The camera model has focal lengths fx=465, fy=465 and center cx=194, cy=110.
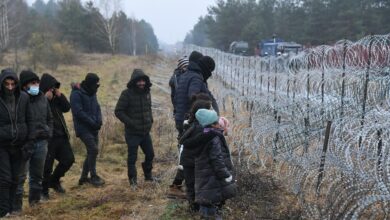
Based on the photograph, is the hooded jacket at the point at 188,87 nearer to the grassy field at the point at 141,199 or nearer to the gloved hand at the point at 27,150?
the grassy field at the point at 141,199

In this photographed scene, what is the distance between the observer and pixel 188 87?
16.9 feet

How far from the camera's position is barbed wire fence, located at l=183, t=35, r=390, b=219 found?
382cm

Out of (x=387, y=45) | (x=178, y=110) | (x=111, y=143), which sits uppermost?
(x=387, y=45)

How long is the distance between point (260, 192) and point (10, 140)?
2786 millimetres

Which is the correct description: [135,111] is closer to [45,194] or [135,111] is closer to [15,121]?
[45,194]

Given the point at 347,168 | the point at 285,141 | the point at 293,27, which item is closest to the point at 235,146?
the point at 285,141

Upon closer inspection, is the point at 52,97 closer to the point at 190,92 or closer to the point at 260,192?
the point at 190,92

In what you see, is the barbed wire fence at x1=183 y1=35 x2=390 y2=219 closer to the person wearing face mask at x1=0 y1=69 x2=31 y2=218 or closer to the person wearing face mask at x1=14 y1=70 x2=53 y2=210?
the person wearing face mask at x1=14 y1=70 x2=53 y2=210

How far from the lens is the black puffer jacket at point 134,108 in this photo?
6035mm

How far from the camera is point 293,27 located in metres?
39.5

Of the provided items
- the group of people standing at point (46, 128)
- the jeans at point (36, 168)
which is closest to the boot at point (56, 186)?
the group of people standing at point (46, 128)

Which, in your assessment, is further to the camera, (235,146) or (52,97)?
(235,146)

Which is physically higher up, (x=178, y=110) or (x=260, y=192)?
(x=178, y=110)

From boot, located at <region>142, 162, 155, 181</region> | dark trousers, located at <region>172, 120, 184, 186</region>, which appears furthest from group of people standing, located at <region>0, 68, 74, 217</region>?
dark trousers, located at <region>172, 120, 184, 186</region>
